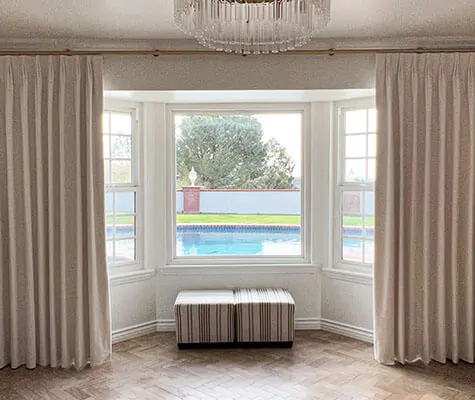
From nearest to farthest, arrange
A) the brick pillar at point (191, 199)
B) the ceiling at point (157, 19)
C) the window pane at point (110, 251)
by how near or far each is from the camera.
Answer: the ceiling at point (157, 19) → the window pane at point (110, 251) → the brick pillar at point (191, 199)

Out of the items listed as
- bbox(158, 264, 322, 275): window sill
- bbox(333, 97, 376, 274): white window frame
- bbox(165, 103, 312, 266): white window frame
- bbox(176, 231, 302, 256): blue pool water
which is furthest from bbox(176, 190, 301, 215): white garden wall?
bbox(158, 264, 322, 275): window sill

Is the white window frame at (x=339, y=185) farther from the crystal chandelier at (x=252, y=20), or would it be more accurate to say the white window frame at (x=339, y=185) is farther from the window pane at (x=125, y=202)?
the crystal chandelier at (x=252, y=20)

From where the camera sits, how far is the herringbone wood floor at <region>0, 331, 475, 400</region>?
362 cm

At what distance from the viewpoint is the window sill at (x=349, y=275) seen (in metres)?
4.67

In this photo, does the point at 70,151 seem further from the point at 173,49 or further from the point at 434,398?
the point at 434,398

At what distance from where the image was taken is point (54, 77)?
4.04 m

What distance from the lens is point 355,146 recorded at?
4809mm

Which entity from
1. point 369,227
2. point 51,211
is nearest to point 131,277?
point 51,211

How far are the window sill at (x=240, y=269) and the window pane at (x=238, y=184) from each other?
148 millimetres

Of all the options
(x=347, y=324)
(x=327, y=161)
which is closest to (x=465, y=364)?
(x=347, y=324)

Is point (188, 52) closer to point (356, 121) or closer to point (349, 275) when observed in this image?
point (356, 121)

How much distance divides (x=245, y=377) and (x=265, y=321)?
0.65 metres

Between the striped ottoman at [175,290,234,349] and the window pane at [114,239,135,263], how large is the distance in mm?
724

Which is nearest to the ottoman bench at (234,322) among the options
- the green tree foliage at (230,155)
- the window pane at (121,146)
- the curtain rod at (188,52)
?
the green tree foliage at (230,155)
